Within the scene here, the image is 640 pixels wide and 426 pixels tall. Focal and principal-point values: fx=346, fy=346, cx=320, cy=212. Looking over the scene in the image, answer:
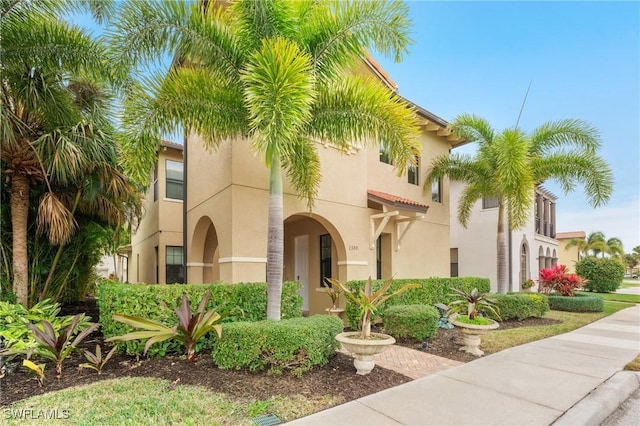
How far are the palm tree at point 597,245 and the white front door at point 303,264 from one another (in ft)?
144

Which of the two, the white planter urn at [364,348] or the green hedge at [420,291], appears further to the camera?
the green hedge at [420,291]

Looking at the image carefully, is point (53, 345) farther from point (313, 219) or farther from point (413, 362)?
point (313, 219)

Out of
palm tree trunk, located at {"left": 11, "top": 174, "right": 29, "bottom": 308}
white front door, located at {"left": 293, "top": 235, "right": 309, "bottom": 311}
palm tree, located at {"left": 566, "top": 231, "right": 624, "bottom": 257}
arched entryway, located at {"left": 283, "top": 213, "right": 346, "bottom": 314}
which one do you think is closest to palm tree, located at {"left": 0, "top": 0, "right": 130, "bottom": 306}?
palm tree trunk, located at {"left": 11, "top": 174, "right": 29, "bottom": 308}

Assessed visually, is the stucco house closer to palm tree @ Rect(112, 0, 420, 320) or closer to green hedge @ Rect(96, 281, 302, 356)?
green hedge @ Rect(96, 281, 302, 356)

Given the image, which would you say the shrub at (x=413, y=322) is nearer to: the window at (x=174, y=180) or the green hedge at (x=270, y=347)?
the green hedge at (x=270, y=347)

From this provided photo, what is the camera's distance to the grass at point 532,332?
827cm

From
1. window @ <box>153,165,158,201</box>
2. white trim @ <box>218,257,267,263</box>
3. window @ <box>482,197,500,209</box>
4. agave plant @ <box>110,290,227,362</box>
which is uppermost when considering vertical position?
window @ <box>153,165,158,201</box>

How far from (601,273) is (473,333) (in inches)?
880

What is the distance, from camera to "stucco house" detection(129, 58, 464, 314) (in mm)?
8695

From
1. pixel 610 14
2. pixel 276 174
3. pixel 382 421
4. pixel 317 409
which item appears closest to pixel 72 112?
pixel 276 174

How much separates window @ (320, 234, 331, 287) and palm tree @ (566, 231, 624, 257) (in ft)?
144

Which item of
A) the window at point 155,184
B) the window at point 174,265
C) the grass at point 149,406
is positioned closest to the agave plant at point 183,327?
the grass at point 149,406

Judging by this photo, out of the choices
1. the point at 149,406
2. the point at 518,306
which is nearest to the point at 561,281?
the point at 518,306

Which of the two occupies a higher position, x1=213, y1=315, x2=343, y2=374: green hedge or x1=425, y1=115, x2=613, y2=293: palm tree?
x1=425, y1=115, x2=613, y2=293: palm tree
